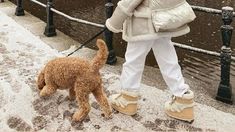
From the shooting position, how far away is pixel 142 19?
3.07 meters

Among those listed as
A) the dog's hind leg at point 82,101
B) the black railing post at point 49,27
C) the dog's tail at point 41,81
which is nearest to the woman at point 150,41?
the dog's hind leg at point 82,101

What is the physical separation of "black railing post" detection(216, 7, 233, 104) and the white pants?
0.68 metres

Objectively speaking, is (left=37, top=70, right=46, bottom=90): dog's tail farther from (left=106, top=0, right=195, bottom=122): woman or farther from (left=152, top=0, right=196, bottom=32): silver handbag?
(left=152, top=0, right=196, bottom=32): silver handbag

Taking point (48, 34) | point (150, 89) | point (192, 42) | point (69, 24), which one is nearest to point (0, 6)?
point (69, 24)

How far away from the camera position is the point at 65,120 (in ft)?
10.9

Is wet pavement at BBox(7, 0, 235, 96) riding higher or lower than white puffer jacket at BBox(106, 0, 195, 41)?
lower

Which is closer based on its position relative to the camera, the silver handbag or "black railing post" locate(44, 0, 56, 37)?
the silver handbag

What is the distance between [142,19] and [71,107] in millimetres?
1079

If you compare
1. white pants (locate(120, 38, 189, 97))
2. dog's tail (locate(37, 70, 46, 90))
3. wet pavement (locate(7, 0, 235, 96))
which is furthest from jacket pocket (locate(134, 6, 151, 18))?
wet pavement (locate(7, 0, 235, 96))

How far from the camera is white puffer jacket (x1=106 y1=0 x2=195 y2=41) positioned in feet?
9.76

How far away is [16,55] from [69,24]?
2.33m

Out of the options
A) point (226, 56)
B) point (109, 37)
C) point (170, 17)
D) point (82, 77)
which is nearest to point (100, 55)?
point (82, 77)

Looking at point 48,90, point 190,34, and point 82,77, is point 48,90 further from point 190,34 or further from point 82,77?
point 190,34

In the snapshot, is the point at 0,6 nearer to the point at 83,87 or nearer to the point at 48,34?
the point at 48,34
